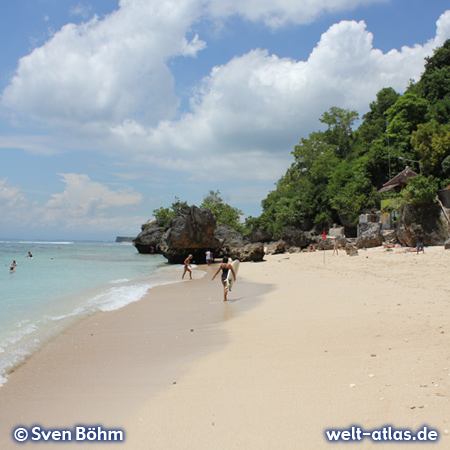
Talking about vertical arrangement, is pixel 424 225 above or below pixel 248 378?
above

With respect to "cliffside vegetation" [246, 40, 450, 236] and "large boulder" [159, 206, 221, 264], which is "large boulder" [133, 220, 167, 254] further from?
"large boulder" [159, 206, 221, 264]

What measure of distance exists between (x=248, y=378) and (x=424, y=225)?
72.9 ft

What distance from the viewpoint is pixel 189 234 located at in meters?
31.1

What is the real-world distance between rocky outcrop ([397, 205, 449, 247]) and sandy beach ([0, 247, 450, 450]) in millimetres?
15588

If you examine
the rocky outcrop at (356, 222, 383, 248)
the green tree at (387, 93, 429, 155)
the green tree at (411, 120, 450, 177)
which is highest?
the green tree at (387, 93, 429, 155)

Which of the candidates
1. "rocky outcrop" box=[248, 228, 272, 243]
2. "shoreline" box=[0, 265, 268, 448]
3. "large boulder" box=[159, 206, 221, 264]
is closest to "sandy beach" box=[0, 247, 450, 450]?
"shoreline" box=[0, 265, 268, 448]

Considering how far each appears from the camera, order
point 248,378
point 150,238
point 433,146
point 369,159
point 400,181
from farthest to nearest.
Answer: point 150,238 < point 369,159 < point 400,181 < point 433,146 < point 248,378

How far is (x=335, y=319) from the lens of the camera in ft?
22.1

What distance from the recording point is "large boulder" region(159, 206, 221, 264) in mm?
31078

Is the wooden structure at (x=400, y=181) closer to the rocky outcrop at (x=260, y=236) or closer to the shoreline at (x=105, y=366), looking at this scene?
the rocky outcrop at (x=260, y=236)

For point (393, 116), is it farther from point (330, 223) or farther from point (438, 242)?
point (438, 242)

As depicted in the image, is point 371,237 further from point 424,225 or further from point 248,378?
point 248,378

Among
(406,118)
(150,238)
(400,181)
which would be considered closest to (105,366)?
(400,181)

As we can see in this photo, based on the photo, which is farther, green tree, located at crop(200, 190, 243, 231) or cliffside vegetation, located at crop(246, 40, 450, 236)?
green tree, located at crop(200, 190, 243, 231)
